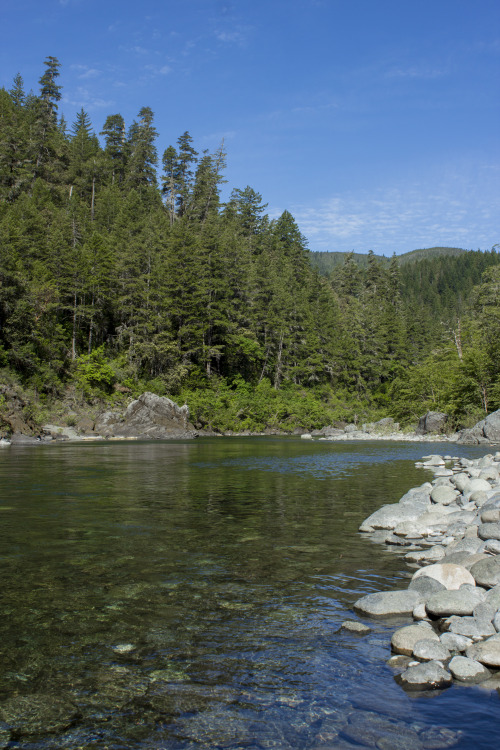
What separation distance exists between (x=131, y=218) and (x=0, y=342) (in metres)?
27.0

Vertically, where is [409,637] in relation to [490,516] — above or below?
below

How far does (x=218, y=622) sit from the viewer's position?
539 centimetres

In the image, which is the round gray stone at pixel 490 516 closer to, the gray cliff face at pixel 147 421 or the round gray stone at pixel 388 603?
the round gray stone at pixel 388 603

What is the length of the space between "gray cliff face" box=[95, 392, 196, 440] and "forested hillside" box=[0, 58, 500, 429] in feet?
12.8

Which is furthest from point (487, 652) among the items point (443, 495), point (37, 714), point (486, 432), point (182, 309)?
point (182, 309)

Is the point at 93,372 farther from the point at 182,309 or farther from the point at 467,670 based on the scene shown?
the point at 467,670

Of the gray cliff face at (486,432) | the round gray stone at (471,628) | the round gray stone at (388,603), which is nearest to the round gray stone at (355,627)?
the round gray stone at (388,603)

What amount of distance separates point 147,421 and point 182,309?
45.0ft

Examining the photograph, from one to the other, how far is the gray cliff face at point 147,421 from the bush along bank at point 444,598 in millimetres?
29790

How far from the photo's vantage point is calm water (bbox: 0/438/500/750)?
3593 mm

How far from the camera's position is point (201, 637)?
502 centimetres

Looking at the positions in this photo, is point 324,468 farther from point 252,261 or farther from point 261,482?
point 252,261

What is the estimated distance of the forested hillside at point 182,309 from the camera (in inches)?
1592

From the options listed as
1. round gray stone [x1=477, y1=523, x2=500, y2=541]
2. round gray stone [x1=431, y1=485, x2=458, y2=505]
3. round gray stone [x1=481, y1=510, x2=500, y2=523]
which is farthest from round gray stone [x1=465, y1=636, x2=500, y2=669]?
round gray stone [x1=431, y1=485, x2=458, y2=505]
